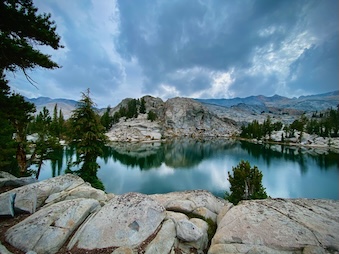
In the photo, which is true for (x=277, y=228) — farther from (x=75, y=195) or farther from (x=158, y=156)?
(x=158, y=156)

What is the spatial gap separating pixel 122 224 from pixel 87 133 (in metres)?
12.4

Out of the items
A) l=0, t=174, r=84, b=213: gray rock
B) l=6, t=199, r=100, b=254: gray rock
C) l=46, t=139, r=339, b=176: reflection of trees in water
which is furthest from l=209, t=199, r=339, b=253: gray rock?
l=46, t=139, r=339, b=176: reflection of trees in water

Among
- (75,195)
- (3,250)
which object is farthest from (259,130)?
(3,250)

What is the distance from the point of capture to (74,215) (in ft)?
25.9

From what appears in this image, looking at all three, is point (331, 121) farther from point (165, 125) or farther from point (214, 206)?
point (214, 206)

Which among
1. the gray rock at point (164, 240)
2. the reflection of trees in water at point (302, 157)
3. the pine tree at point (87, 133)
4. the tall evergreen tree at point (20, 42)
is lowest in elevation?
the reflection of trees in water at point (302, 157)

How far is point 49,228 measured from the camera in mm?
7109

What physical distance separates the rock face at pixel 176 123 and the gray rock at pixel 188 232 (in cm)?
10728

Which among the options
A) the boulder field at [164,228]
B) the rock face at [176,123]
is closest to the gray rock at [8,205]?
the boulder field at [164,228]

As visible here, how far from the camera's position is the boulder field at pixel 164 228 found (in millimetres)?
6375

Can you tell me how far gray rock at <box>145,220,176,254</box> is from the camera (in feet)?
21.5

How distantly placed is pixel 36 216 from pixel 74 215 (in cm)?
168

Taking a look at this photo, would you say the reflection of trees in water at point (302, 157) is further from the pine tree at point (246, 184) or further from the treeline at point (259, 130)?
the treeline at point (259, 130)

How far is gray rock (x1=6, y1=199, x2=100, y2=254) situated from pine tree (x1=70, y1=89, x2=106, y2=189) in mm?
10127
